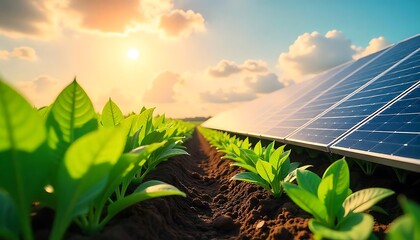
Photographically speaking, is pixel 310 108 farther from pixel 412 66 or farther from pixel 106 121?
pixel 106 121

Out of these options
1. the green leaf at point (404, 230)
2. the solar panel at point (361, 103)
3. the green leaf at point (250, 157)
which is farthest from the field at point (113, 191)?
the solar panel at point (361, 103)

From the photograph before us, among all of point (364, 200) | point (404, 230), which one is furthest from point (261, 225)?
point (404, 230)

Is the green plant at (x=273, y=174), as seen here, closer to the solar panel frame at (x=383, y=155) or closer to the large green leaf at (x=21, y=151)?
the solar panel frame at (x=383, y=155)

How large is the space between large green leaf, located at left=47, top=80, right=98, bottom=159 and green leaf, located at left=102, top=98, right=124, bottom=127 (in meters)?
0.95

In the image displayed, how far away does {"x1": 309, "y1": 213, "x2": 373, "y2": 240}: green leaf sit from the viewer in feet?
5.18

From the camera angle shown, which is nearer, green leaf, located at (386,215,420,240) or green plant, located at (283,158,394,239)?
green leaf, located at (386,215,420,240)

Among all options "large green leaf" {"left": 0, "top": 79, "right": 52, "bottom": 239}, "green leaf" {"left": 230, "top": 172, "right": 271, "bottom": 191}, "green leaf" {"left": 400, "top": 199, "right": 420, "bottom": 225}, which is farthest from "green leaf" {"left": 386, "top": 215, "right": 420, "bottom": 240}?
"green leaf" {"left": 230, "top": 172, "right": 271, "bottom": 191}

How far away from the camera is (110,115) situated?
2824 mm

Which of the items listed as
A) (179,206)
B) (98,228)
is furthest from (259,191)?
(98,228)

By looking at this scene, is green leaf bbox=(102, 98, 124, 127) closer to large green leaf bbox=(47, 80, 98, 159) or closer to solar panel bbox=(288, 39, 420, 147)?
large green leaf bbox=(47, 80, 98, 159)

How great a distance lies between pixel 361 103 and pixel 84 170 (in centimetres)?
416

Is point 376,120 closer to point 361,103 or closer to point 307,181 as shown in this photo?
point 361,103

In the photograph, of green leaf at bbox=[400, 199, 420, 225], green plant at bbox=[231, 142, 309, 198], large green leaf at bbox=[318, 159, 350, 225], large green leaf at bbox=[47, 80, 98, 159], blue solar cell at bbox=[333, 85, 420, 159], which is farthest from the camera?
green plant at bbox=[231, 142, 309, 198]

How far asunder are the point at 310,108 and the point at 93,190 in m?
5.65
